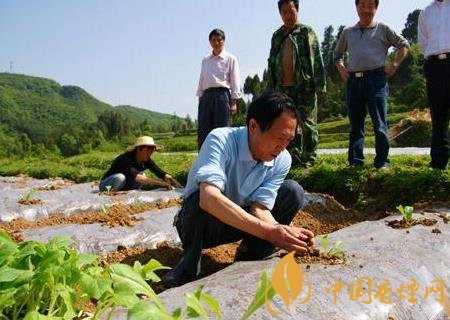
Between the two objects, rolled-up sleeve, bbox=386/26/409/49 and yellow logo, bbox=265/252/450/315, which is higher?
rolled-up sleeve, bbox=386/26/409/49

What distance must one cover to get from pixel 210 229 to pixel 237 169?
37 cm

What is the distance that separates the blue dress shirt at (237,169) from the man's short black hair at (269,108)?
198 mm

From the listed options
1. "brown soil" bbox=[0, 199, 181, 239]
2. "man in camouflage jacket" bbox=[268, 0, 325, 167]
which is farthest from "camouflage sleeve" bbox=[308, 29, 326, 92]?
"brown soil" bbox=[0, 199, 181, 239]

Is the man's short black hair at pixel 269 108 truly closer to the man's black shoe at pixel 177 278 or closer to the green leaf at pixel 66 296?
the man's black shoe at pixel 177 278

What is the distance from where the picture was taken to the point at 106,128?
210 feet

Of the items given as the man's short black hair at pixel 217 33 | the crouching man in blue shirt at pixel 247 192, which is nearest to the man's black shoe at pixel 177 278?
the crouching man in blue shirt at pixel 247 192

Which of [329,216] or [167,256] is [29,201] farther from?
[329,216]

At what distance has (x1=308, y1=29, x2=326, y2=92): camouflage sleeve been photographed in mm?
5932

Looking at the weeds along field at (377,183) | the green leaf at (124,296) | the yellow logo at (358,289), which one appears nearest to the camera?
the green leaf at (124,296)

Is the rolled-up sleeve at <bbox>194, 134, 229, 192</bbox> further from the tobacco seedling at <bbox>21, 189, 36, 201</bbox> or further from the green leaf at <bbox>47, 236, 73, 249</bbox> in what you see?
the tobacco seedling at <bbox>21, 189, 36, 201</bbox>

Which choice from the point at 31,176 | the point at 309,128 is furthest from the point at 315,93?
the point at 31,176

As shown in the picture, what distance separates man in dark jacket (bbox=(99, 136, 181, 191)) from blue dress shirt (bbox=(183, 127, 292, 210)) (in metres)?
3.05

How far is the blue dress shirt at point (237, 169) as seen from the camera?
2.61 m

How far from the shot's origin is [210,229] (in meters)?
2.82
